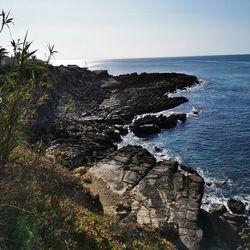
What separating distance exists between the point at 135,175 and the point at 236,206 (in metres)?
7.48

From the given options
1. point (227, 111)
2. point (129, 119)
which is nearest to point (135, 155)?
point (129, 119)

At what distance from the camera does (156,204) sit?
19938mm

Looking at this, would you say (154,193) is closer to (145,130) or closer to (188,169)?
(188,169)

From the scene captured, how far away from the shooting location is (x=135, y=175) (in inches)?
953

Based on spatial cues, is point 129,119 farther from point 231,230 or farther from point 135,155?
point 231,230

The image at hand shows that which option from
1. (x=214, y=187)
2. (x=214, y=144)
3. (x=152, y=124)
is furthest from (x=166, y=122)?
(x=214, y=187)

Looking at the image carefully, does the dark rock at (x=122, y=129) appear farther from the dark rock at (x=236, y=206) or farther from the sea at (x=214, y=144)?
the dark rock at (x=236, y=206)

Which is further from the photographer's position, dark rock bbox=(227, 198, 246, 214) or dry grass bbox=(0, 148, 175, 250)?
dark rock bbox=(227, 198, 246, 214)

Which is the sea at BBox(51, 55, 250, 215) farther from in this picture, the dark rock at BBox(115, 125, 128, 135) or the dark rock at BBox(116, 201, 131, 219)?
the dark rock at BBox(116, 201, 131, 219)

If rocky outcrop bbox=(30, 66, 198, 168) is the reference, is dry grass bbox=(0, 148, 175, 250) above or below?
above

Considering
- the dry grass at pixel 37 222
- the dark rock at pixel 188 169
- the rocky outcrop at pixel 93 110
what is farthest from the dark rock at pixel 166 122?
the dry grass at pixel 37 222

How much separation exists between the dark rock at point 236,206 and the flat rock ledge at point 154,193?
2374 millimetres

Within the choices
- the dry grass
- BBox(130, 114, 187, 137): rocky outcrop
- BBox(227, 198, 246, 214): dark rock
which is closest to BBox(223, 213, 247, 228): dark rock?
BBox(227, 198, 246, 214): dark rock

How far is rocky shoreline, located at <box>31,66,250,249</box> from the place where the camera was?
709 inches
